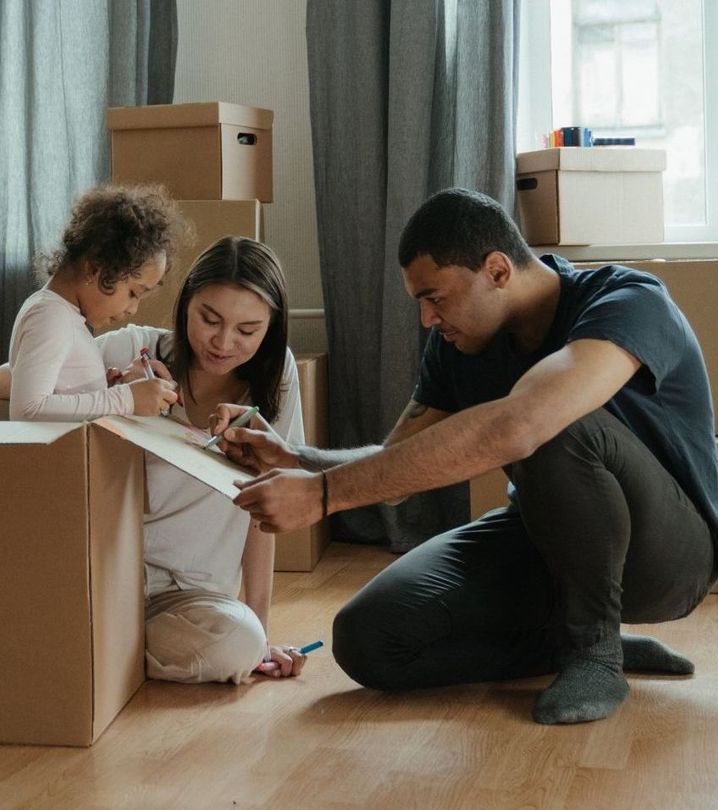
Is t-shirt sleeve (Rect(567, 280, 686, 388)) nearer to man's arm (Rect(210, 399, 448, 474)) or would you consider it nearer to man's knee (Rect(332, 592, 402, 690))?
man's arm (Rect(210, 399, 448, 474))

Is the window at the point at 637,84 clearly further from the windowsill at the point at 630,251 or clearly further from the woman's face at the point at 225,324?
the woman's face at the point at 225,324

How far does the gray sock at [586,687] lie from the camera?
163cm

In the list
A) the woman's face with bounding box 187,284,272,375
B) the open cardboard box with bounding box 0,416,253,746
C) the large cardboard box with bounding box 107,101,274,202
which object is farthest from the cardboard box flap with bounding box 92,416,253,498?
the large cardboard box with bounding box 107,101,274,202

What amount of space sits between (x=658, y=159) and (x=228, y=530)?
1562 millimetres

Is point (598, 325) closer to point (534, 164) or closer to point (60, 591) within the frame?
point (60, 591)

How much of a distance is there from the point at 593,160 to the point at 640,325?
53.8 inches

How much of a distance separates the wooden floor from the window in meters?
1.69

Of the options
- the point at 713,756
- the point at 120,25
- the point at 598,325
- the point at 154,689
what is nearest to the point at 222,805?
the point at 154,689

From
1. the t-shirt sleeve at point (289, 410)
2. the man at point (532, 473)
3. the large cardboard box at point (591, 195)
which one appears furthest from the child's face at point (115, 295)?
the large cardboard box at point (591, 195)

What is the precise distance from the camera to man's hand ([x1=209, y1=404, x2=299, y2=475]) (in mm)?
1737

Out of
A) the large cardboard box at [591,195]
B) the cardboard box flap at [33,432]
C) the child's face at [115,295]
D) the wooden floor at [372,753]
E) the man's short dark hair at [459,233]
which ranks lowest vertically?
the wooden floor at [372,753]

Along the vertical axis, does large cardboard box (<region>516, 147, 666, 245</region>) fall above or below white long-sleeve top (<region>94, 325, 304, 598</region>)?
above

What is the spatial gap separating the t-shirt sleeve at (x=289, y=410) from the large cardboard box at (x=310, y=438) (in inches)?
24.9

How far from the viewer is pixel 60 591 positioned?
5.04 feet
